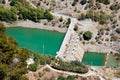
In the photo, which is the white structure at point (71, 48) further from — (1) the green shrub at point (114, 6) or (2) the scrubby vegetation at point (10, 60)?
(2) the scrubby vegetation at point (10, 60)

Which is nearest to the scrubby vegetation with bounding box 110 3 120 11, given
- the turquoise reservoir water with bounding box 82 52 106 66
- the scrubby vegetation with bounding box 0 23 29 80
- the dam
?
the dam

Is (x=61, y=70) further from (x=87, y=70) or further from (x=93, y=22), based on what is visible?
(x=93, y=22)

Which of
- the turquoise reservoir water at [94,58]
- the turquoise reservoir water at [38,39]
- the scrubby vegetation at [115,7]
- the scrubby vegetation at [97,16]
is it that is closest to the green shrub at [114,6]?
the scrubby vegetation at [115,7]

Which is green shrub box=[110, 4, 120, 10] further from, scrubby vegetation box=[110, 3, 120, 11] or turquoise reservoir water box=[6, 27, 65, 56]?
turquoise reservoir water box=[6, 27, 65, 56]

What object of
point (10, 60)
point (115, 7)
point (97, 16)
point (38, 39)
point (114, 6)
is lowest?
point (38, 39)

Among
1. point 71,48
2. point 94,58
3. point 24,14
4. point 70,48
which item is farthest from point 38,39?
point 94,58

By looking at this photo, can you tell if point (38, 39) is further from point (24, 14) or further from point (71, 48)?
point (24, 14)

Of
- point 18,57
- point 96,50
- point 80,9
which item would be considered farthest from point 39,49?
point 18,57
